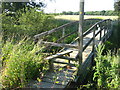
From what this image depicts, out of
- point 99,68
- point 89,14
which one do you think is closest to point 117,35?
point 99,68

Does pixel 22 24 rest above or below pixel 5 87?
above

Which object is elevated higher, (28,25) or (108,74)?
(28,25)

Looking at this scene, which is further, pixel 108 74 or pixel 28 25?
pixel 28 25

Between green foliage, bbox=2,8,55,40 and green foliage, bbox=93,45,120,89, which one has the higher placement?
green foliage, bbox=2,8,55,40

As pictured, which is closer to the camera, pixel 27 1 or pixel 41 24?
pixel 41 24

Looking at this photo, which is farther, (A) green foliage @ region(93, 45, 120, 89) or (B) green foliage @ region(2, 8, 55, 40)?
(B) green foliage @ region(2, 8, 55, 40)

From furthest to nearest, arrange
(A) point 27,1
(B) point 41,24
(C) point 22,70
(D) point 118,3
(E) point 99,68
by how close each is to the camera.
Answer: (D) point 118,3, (A) point 27,1, (B) point 41,24, (E) point 99,68, (C) point 22,70

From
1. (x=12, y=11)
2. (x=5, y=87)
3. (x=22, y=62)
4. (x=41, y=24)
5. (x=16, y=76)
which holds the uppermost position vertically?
(x=12, y=11)

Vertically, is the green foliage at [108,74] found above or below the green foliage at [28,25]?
below

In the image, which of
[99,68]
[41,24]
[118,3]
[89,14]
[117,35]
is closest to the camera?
[99,68]

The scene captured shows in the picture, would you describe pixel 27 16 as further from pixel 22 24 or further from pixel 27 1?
pixel 27 1

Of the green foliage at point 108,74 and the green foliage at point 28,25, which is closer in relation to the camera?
the green foliage at point 108,74

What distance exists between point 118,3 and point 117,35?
3.81m

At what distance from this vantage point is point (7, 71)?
298 cm
